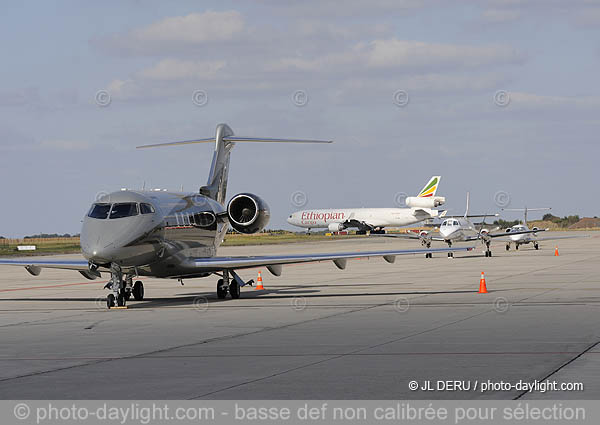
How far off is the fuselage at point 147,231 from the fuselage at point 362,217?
104569mm

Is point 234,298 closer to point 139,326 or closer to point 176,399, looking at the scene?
point 139,326

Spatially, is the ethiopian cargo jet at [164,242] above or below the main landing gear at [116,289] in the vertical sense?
above

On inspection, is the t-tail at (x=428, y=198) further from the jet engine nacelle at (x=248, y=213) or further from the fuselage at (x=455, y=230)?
the jet engine nacelle at (x=248, y=213)

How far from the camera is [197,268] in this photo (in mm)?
25438

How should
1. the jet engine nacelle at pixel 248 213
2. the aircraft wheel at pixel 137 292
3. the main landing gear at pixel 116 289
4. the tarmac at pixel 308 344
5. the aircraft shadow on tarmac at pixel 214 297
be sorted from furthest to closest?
the jet engine nacelle at pixel 248 213 → the aircraft wheel at pixel 137 292 → the aircraft shadow on tarmac at pixel 214 297 → the main landing gear at pixel 116 289 → the tarmac at pixel 308 344

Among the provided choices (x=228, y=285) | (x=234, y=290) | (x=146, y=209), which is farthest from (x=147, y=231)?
(x=234, y=290)

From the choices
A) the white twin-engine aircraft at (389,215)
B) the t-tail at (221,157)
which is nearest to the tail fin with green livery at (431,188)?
the white twin-engine aircraft at (389,215)

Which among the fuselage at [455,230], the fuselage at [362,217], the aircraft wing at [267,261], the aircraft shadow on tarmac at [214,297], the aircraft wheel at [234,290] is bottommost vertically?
the aircraft shadow on tarmac at [214,297]

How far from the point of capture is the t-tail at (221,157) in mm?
30578

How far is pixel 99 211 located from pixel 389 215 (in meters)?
109

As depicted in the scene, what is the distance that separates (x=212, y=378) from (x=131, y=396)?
1453mm

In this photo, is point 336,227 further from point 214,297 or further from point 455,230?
point 214,297

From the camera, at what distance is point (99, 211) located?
78.1ft
